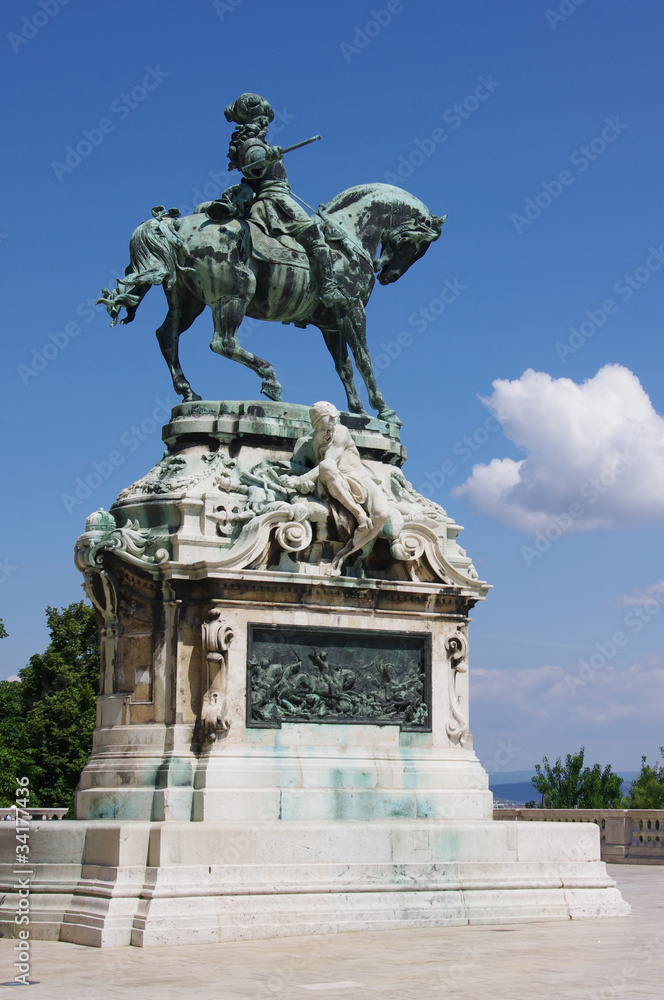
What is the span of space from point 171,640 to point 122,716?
1.19 metres

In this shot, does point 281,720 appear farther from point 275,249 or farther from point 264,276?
point 275,249

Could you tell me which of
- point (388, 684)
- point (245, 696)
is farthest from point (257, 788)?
point (388, 684)

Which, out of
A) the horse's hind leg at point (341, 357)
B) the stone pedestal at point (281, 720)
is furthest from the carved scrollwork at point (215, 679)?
the horse's hind leg at point (341, 357)

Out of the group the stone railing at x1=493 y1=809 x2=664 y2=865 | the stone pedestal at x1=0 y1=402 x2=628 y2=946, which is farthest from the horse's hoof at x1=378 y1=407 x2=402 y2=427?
the stone railing at x1=493 y1=809 x2=664 y2=865

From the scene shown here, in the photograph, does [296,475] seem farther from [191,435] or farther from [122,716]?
[122,716]

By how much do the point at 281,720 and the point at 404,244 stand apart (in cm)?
757

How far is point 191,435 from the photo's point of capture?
19.0 m

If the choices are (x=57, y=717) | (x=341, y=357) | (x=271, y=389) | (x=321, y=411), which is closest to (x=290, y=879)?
(x=321, y=411)

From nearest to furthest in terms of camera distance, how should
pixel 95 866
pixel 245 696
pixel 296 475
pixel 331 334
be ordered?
pixel 95 866
pixel 245 696
pixel 296 475
pixel 331 334

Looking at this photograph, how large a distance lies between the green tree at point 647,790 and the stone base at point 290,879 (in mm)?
25538

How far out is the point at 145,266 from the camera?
1947cm

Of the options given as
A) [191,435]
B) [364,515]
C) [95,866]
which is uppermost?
[191,435]

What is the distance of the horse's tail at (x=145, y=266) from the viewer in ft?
62.7

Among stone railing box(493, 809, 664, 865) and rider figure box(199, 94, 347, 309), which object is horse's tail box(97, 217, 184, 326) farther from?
stone railing box(493, 809, 664, 865)
